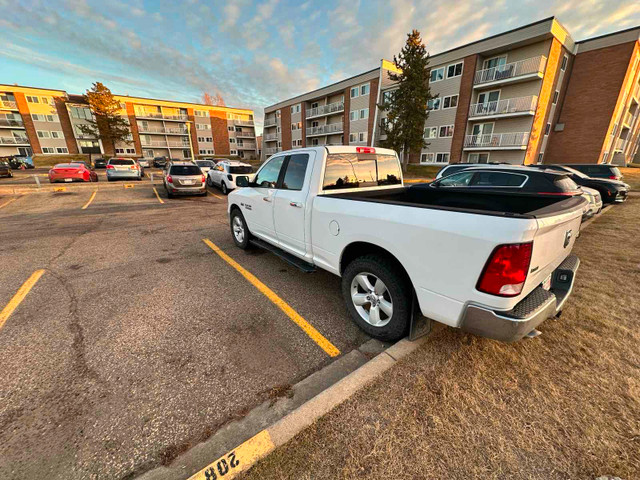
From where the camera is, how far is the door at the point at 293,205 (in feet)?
11.7

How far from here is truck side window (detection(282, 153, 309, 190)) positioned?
367 centimetres

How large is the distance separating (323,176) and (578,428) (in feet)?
10.3

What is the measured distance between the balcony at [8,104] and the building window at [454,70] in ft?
229

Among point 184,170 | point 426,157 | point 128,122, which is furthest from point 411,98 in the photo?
point 128,122

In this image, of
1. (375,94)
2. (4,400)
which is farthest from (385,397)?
(375,94)

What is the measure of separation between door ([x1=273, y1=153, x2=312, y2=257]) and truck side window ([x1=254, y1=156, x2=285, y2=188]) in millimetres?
241

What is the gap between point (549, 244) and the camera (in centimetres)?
200

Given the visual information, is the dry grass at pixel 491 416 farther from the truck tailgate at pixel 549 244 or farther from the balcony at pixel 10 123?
the balcony at pixel 10 123

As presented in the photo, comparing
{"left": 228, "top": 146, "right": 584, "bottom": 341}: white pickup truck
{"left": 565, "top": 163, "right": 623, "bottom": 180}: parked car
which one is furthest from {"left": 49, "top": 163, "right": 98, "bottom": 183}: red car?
{"left": 565, "top": 163, "right": 623, "bottom": 180}: parked car

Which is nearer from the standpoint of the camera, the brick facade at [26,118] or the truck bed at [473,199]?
the truck bed at [473,199]

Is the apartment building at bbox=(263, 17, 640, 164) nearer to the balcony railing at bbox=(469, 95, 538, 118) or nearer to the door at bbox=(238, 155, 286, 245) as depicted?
the balcony railing at bbox=(469, 95, 538, 118)

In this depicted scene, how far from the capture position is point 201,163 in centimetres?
2350

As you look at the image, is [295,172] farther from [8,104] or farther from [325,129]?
[8,104]

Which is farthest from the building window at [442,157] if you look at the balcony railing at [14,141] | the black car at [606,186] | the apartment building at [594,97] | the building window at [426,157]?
the balcony railing at [14,141]
